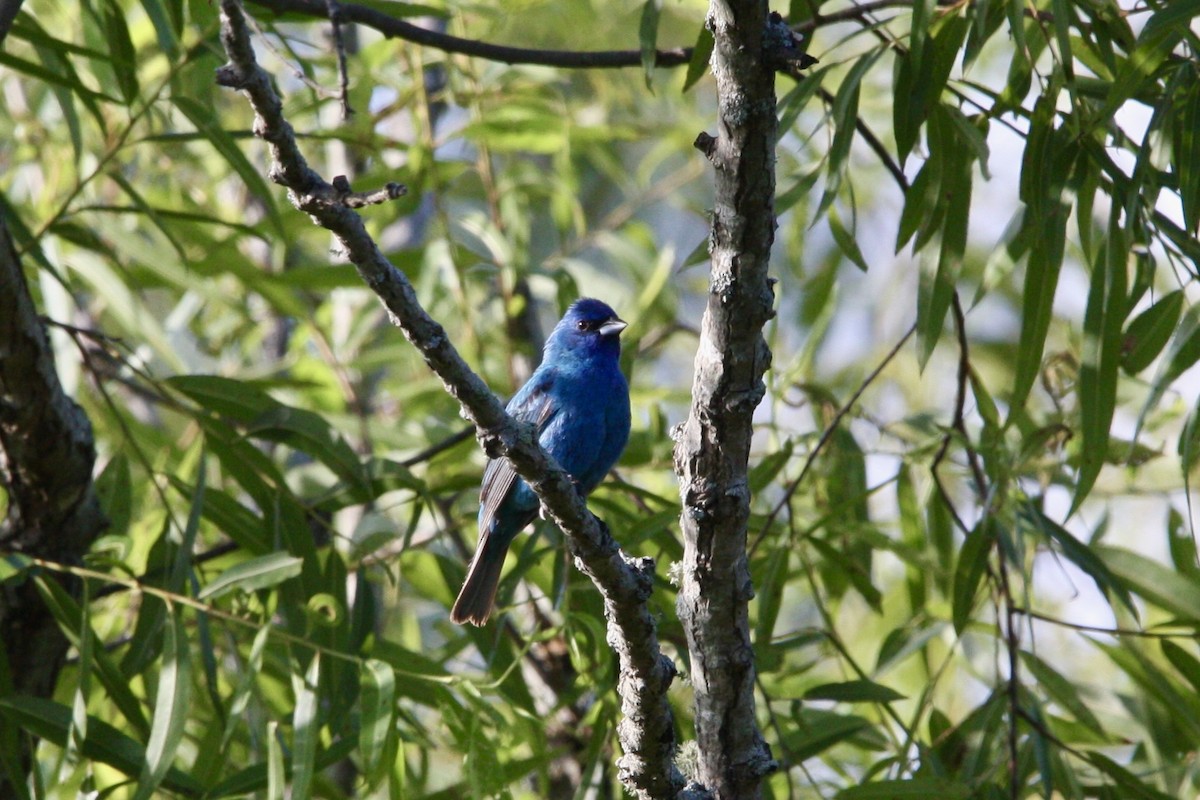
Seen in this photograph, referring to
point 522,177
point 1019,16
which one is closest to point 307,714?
point 1019,16

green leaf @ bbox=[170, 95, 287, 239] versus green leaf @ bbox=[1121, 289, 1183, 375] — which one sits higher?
green leaf @ bbox=[170, 95, 287, 239]

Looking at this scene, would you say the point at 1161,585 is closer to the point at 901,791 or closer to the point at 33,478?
the point at 901,791

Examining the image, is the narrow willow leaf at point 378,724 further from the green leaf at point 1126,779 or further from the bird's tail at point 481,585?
the green leaf at point 1126,779

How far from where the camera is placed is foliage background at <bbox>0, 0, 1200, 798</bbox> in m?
2.57

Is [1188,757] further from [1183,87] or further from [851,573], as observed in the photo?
[1183,87]

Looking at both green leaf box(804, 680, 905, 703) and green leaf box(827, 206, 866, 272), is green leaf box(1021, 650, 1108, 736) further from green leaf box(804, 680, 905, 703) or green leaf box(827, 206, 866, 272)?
green leaf box(827, 206, 866, 272)

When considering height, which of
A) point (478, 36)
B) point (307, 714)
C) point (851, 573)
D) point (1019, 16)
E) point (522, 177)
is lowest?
point (307, 714)

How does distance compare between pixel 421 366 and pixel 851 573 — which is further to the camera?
pixel 421 366

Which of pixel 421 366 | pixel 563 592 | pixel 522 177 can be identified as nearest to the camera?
pixel 563 592

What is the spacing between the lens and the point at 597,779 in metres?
3.30

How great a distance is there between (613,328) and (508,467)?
0.98m

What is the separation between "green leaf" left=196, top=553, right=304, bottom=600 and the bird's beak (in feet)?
5.41

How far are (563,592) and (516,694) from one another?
0.39 metres

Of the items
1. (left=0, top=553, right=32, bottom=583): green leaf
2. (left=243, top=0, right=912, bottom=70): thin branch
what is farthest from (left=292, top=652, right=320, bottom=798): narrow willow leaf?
(left=243, top=0, right=912, bottom=70): thin branch
